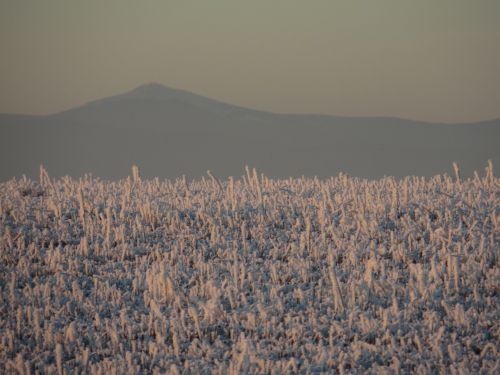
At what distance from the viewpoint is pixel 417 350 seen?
7438 millimetres

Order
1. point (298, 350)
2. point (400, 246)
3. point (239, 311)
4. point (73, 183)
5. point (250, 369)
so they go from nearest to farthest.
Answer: point (250, 369) < point (298, 350) < point (239, 311) < point (400, 246) < point (73, 183)

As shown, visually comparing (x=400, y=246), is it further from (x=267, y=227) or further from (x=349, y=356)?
(x=349, y=356)

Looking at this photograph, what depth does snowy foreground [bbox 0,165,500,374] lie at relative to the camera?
7539 mm

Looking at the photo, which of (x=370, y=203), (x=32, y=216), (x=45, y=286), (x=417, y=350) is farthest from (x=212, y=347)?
(x=32, y=216)

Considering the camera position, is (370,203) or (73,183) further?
(73,183)

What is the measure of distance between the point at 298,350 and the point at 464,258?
136 inches

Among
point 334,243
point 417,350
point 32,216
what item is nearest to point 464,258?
point 334,243

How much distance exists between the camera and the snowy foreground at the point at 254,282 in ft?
24.7

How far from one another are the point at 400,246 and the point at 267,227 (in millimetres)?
2328

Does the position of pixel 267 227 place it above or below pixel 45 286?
above

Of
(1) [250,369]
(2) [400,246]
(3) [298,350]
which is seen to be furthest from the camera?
(2) [400,246]

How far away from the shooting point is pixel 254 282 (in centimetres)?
934

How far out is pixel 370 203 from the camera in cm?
1230

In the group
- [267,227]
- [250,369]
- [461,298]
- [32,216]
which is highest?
[32,216]
